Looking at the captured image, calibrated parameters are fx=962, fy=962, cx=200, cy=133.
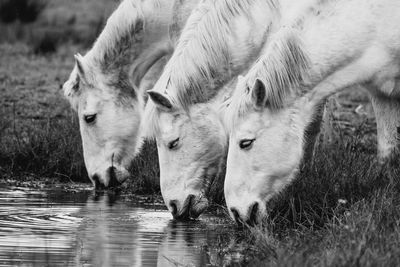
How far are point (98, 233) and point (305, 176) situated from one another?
1641 millimetres

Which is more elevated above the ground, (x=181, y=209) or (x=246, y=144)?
(x=246, y=144)

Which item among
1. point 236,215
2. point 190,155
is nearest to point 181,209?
point 190,155

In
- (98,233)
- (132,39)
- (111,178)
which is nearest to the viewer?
(98,233)

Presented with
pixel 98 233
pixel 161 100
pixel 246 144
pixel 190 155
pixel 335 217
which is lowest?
pixel 98 233

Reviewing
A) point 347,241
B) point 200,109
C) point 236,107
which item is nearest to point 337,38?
point 236,107

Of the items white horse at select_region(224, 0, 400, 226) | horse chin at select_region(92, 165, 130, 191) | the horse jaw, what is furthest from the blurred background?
white horse at select_region(224, 0, 400, 226)

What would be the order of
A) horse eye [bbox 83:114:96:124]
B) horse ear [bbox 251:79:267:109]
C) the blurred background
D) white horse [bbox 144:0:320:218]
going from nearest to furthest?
horse ear [bbox 251:79:267:109], white horse [bbox 144:0:320:218], horse eye [bbox 83:114:96:124], the blurred background

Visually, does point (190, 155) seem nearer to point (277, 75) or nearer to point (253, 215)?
point (253, 215)

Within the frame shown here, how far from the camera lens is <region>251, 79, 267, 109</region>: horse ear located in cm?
631

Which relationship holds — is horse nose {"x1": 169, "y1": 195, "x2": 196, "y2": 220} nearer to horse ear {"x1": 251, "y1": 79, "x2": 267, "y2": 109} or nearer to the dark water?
the dark water

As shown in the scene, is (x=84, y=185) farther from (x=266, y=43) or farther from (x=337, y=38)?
(x=337, y=38)

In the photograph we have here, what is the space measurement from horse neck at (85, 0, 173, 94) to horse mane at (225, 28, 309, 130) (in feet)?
7.82

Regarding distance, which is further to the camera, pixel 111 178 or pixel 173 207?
pixel 111 178

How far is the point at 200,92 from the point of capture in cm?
741
